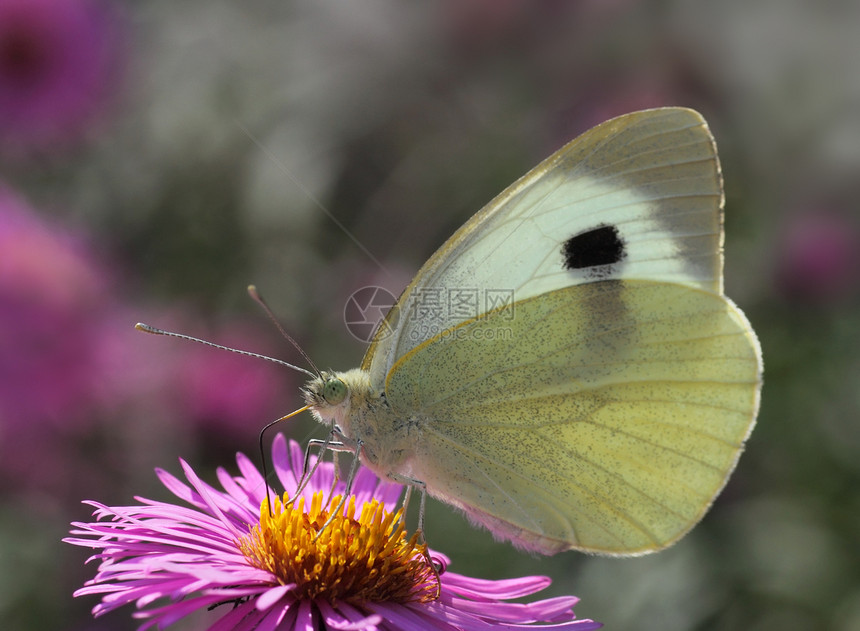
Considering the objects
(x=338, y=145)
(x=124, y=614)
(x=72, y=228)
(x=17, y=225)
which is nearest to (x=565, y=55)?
(x=338, y=145)

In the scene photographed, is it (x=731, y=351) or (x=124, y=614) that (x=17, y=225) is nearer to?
(x=124, y=614)

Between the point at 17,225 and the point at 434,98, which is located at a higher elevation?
the point at 434,98

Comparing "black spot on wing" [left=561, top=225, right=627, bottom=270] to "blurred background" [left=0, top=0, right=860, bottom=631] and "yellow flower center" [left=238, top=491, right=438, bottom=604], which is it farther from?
"blurred background" [left=0, top=0, right=860, bottom=631]

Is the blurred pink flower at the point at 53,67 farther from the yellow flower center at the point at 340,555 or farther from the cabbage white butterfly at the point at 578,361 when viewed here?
the yellow flower center at the point at 340,555

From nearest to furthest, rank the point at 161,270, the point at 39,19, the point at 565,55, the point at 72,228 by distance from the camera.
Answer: the point at 72,228 < the point at 39,19 < the point at 161,270 < the point at 565,55

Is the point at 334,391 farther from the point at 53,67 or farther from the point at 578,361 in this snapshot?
the point at 53,67

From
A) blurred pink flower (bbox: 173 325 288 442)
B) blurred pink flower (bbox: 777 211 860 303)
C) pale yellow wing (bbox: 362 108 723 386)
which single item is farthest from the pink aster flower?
blurred pink flower (bbox: 777 211 860 303)

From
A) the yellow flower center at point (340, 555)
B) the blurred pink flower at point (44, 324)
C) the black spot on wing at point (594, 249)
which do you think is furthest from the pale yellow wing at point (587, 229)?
the blurred pink flower at point (44, 324)
